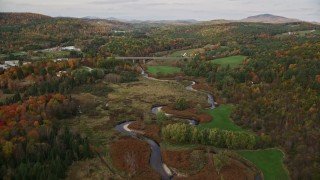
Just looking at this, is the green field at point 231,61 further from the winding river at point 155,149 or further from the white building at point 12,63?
the white building at point 12,63

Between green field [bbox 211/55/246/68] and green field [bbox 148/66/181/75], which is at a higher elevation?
green field [bbox 211/55/246/68]

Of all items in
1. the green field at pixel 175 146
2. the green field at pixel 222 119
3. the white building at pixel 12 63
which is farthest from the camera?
the white building at pixel 12 63

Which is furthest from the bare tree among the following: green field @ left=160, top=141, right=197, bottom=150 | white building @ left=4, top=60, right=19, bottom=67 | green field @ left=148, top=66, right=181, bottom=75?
white building @ left=4, top=60, right=19, bottom=67

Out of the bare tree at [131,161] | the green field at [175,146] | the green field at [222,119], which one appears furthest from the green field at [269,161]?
the bare tree at [131,161]

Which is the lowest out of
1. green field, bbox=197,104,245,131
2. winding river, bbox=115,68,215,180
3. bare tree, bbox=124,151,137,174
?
winding river, bbox=115,68,215,180

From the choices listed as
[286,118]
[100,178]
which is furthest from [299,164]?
[100,178]

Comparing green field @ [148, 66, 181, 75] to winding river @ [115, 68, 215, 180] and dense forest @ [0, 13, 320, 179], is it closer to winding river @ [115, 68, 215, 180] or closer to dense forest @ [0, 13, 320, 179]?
dense forest @ [0, 13, 320, 179]

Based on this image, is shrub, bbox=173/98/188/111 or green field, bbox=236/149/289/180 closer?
green field, bbox=236/149/289/180
